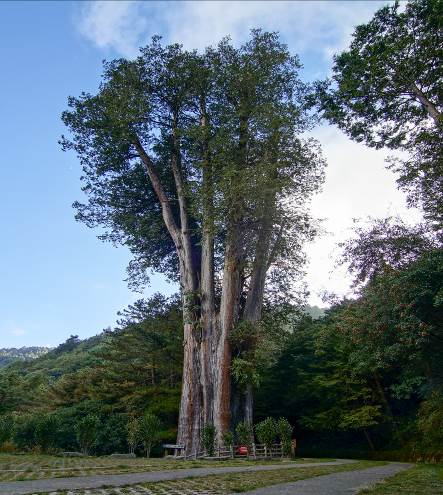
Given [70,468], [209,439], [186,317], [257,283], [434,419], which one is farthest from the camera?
[257,283]

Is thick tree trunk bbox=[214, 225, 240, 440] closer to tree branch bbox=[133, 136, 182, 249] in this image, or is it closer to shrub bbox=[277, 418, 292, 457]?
shrub bbox=[277, 418, 292, 457]

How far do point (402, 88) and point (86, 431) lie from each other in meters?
19.0

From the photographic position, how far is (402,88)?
39.9 feet

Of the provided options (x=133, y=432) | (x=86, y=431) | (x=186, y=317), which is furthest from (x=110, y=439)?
(x=186, y=317)

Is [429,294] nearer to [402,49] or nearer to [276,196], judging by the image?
[402,49]

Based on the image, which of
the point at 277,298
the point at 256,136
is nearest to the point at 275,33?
the point at 256,136

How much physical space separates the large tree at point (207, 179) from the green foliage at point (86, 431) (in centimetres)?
522

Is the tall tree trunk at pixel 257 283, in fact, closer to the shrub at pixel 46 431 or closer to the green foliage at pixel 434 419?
the green foliage at pixel 434 419

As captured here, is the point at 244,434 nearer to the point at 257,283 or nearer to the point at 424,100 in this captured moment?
the point at 257,283

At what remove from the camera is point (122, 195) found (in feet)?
75.3

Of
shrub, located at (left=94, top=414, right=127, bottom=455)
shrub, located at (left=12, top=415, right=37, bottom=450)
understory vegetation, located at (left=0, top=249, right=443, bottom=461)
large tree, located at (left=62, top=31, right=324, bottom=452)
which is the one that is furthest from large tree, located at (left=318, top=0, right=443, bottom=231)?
shrub, located at (left=12, top=415, right=37, bottom=450)

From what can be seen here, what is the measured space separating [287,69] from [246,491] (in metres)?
18.3

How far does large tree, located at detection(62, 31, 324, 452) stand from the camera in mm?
17438

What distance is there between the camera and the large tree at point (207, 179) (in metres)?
17.4
